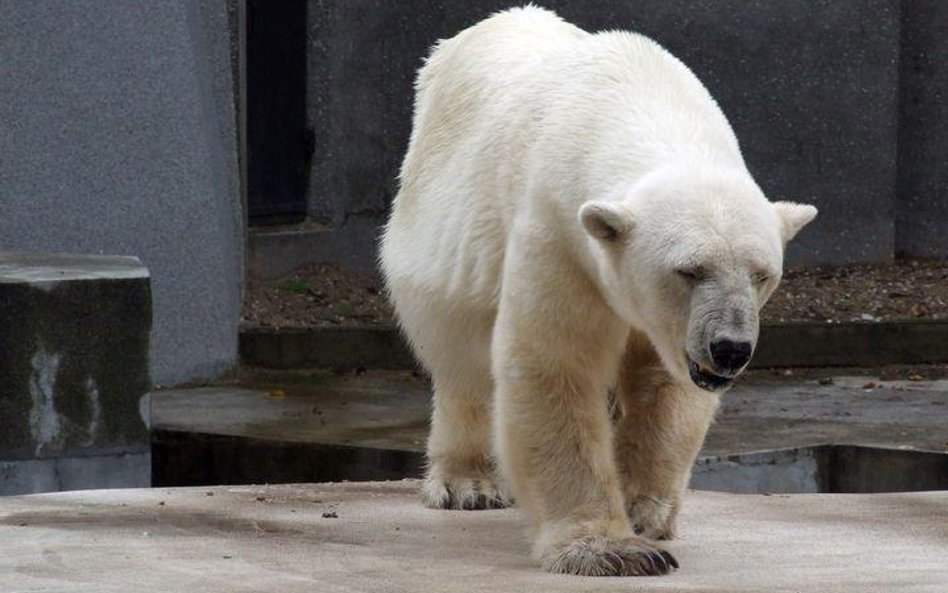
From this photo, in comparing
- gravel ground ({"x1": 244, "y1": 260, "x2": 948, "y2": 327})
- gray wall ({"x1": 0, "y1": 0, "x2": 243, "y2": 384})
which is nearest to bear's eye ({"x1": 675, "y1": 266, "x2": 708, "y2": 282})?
gray wall ({"x1": 0, "y1": 0, "x2": 243, "y2": 384})

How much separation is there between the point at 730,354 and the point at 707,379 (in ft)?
0.46

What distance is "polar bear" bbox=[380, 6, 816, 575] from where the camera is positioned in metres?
3.86

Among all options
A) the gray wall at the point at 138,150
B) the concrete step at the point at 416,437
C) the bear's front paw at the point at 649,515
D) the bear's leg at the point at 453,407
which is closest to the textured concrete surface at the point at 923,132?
the concrete step at the point at 416,437

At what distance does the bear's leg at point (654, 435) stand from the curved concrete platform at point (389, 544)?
0.12 metres

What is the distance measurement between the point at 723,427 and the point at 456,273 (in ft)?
8.82

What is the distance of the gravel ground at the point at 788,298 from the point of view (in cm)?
923

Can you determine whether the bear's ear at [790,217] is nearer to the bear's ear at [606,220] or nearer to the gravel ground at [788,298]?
the bear's ear at [606,220]

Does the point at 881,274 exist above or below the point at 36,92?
below

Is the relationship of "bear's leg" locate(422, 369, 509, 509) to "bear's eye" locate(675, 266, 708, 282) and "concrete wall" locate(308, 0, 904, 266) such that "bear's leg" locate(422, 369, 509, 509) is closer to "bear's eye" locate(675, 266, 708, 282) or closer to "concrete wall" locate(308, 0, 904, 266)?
"bear's eye" locate(675, 266, 708, 282)

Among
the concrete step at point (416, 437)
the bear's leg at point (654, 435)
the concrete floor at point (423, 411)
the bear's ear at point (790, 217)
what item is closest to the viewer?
the bear's ear at point (790, 217)

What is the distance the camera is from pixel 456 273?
4.89 metres

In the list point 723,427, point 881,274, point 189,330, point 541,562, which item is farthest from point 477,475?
point 881,274

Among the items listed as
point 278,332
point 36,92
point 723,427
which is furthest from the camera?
point 278,332

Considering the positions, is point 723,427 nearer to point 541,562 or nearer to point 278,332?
point 278,332
